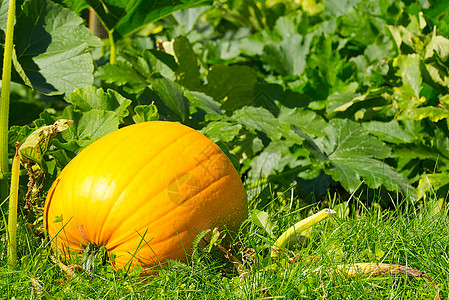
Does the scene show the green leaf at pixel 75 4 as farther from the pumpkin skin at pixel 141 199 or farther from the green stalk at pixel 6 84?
the pumpkin skin at pixel 141 199


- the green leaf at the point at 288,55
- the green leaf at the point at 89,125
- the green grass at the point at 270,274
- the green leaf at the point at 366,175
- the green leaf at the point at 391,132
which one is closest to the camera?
the green grass at the point at 270,274

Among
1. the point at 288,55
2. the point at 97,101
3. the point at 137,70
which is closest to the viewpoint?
the point at 97,101

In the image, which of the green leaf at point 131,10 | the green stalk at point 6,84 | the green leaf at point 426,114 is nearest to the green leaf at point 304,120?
the green leaf at point 426,114

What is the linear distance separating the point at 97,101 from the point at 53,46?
37 centimetres

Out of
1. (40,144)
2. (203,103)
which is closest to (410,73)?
(203,103)

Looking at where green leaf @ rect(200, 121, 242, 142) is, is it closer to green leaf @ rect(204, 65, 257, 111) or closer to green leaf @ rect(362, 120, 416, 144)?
green leaf @ rect(204, 65, 257, 111)

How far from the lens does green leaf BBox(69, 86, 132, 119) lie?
2.06 meters

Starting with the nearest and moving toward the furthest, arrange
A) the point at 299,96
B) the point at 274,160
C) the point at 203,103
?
the point at 203,103 < the point at 299,96 < the point at 274,160

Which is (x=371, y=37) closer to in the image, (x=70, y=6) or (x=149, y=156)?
(x=70, y=6)

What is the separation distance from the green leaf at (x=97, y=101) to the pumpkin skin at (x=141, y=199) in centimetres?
35

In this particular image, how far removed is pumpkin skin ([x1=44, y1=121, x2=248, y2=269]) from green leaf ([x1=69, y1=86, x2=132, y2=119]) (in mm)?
353

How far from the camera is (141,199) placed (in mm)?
1592

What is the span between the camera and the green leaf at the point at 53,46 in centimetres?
221

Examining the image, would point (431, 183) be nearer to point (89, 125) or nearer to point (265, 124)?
point (265, 124)
